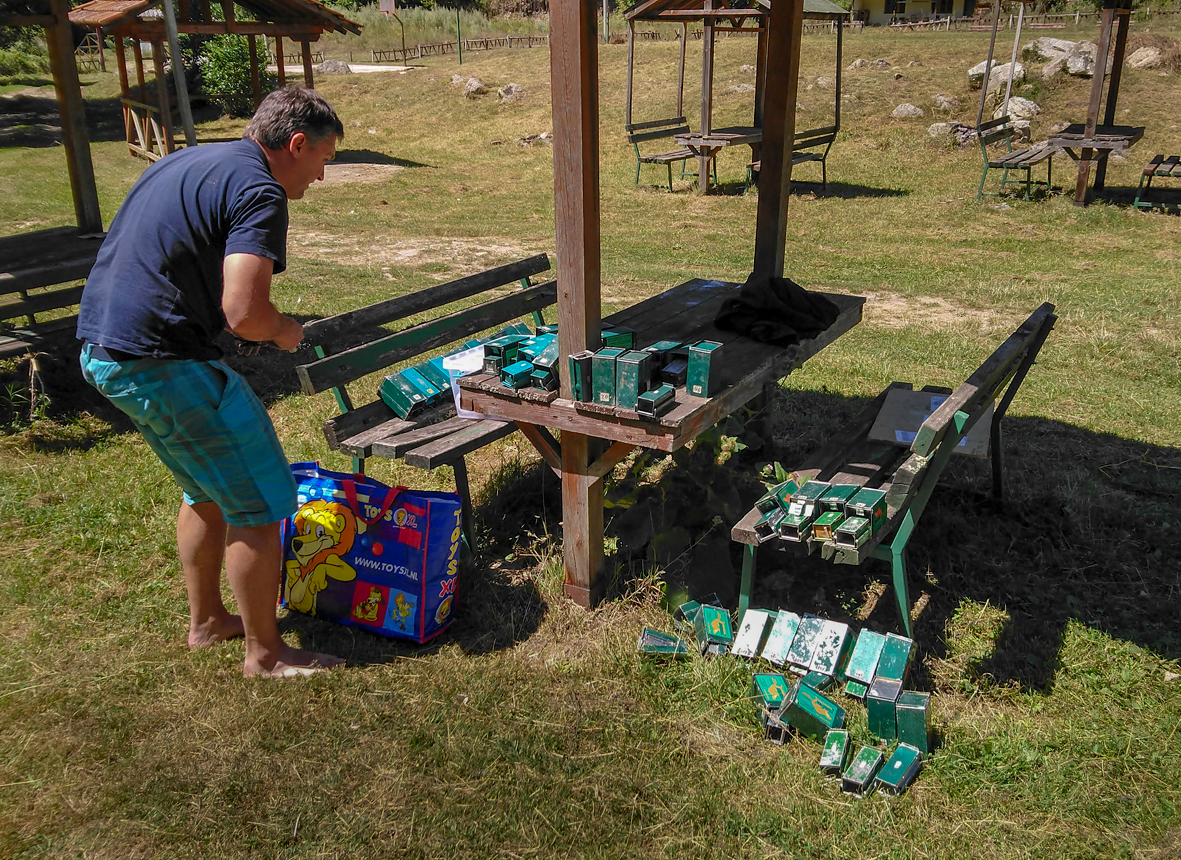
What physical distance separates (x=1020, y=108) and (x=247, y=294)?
16.5 meters

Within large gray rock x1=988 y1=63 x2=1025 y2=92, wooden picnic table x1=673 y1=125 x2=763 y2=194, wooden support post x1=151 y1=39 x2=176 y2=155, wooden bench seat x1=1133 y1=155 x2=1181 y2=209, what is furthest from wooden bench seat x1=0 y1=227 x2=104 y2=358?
large gray rock x1=988 y1=63 x2=1025 y2=92

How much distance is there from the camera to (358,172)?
16.7 metres

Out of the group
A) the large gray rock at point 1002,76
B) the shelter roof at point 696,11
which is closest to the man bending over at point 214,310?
the shelter roof at point 696,11

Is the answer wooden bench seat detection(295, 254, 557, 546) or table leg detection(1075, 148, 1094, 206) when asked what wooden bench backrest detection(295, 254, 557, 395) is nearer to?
wooden bench seat detection(295, 254, 557, 546)

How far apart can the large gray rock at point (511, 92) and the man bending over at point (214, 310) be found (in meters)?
20.2

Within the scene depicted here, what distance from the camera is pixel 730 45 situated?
76.9 feet

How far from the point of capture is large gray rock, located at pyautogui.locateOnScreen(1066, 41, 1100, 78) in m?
16.7

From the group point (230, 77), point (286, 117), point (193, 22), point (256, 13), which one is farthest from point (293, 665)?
point (230, 77)

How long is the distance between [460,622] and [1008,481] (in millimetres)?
2809

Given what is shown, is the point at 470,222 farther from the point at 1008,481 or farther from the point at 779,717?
the point at 779,717

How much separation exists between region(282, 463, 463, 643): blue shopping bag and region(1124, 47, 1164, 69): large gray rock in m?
19.3

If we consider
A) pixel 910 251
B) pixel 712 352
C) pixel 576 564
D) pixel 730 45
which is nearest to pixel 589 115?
pixel 712 352

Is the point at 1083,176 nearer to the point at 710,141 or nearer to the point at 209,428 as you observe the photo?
the point at 710,141

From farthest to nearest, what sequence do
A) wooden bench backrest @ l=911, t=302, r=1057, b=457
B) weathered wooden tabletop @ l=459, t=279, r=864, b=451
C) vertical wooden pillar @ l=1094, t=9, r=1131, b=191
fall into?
vertical wooden pillar @ l=1094, t=9, r=1131, b=191, weathered wooden tabletop @ l=459, t=279, r=864, b=451, wooden bench backrest @ l=911, t=302, r=1057, b=457
